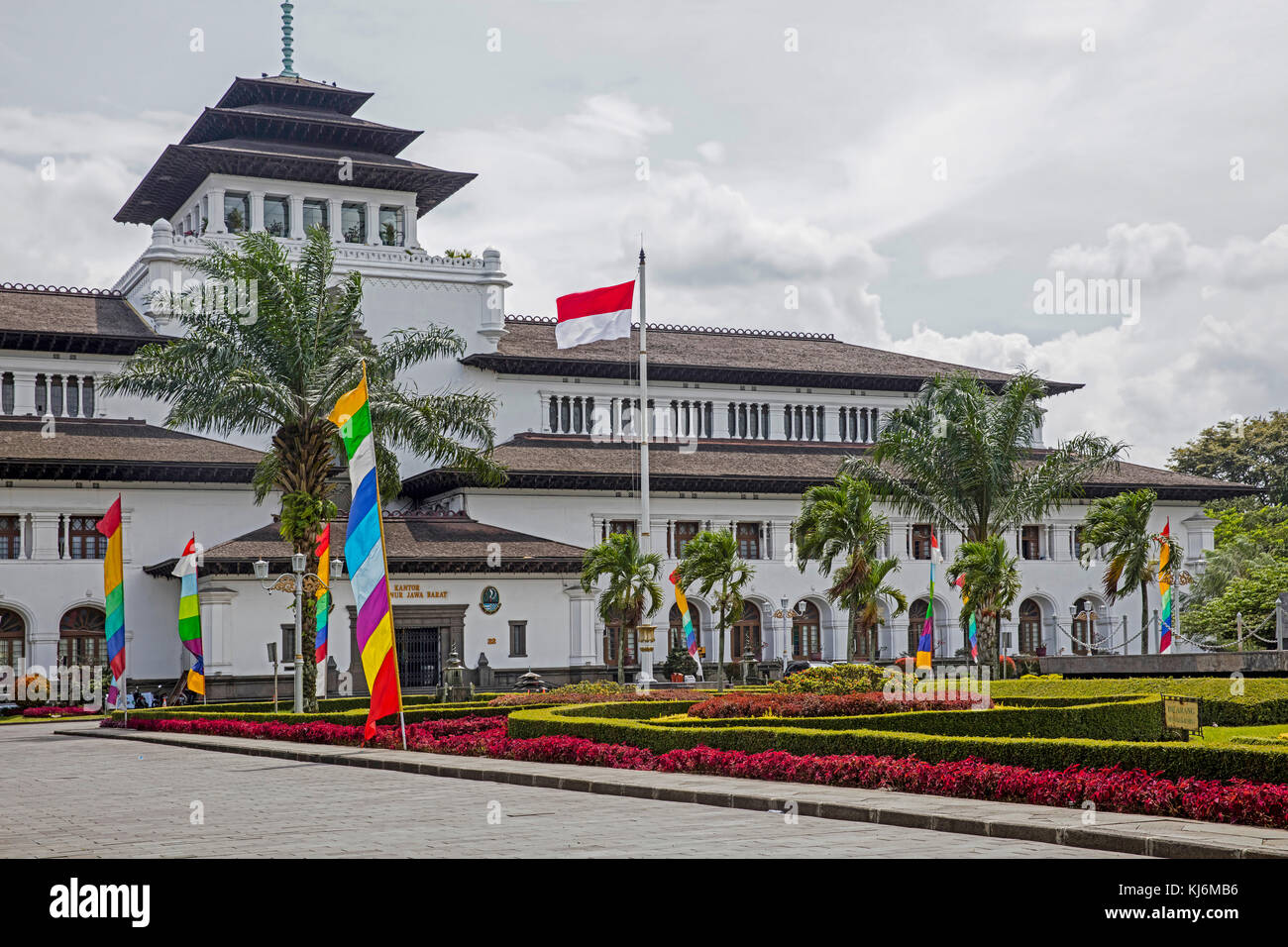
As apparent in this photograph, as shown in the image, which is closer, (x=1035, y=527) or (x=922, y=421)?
(x=922, y=421)

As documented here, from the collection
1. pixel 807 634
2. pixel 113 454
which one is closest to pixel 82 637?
pixel 113 454

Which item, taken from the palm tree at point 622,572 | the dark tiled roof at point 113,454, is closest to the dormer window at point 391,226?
the dark tiled roof at point 113,454

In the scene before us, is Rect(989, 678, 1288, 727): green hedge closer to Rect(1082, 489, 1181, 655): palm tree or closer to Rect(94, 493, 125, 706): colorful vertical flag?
Rect(1082, 489, 1181, 655): palm tree

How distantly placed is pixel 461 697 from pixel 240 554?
43.5 feet

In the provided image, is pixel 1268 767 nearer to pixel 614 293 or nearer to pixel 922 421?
pixel 614 293

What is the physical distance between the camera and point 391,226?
192 feet

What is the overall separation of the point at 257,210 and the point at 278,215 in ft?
3.40

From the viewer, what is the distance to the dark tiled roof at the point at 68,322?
164ft

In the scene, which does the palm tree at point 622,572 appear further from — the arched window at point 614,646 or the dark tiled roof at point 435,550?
the arched window at point 614,646

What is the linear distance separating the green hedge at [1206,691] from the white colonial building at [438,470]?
78.2 ft

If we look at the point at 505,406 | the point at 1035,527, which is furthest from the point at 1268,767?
the point at 1035,527

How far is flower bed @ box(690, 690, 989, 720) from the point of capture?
22797 millimetres

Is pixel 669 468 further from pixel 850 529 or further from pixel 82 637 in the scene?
pixel 82 637

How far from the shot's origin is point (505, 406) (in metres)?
58.1
